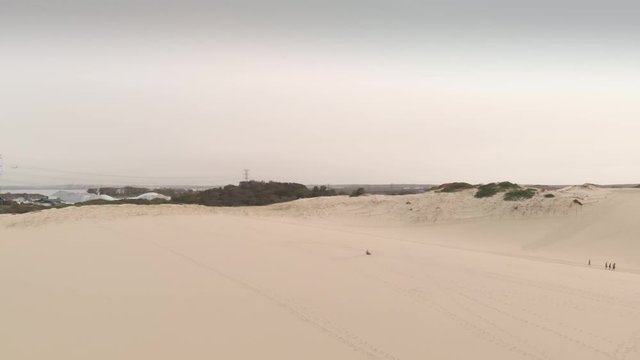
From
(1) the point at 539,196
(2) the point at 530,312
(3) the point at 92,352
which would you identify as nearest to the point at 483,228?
(1) the point at 539,196

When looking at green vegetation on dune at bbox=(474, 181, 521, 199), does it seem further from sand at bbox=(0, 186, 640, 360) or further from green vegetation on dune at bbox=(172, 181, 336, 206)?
green vegetation on dune at bbox=(172, 181, 336, 206)

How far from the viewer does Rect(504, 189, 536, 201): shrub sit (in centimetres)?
2162

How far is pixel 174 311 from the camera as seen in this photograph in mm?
6621

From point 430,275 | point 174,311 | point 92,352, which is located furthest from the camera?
point 430,275

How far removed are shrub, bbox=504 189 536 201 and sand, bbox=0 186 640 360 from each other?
5241 mm

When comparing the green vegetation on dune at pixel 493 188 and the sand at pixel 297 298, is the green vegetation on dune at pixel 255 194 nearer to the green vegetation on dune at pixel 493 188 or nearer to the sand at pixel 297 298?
the green vegetation on dune at pixel 493 188

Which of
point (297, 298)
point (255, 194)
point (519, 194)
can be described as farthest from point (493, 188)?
point (297, 298)

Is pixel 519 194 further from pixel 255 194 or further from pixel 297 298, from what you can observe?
pixel 255 194

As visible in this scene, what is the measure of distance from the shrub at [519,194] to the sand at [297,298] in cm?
524

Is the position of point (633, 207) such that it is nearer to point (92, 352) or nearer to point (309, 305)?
point (309, 305)

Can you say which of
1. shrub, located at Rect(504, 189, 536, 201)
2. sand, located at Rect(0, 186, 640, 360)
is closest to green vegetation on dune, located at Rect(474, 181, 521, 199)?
shrub, located at Rect(504, 189, 536, 201)

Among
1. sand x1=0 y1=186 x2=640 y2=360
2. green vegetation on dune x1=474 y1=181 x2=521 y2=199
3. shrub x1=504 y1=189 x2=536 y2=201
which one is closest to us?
sand x1=0 y1=186 x2=640 y2=360

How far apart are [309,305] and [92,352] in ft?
9.23

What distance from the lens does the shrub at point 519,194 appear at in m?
21.6
